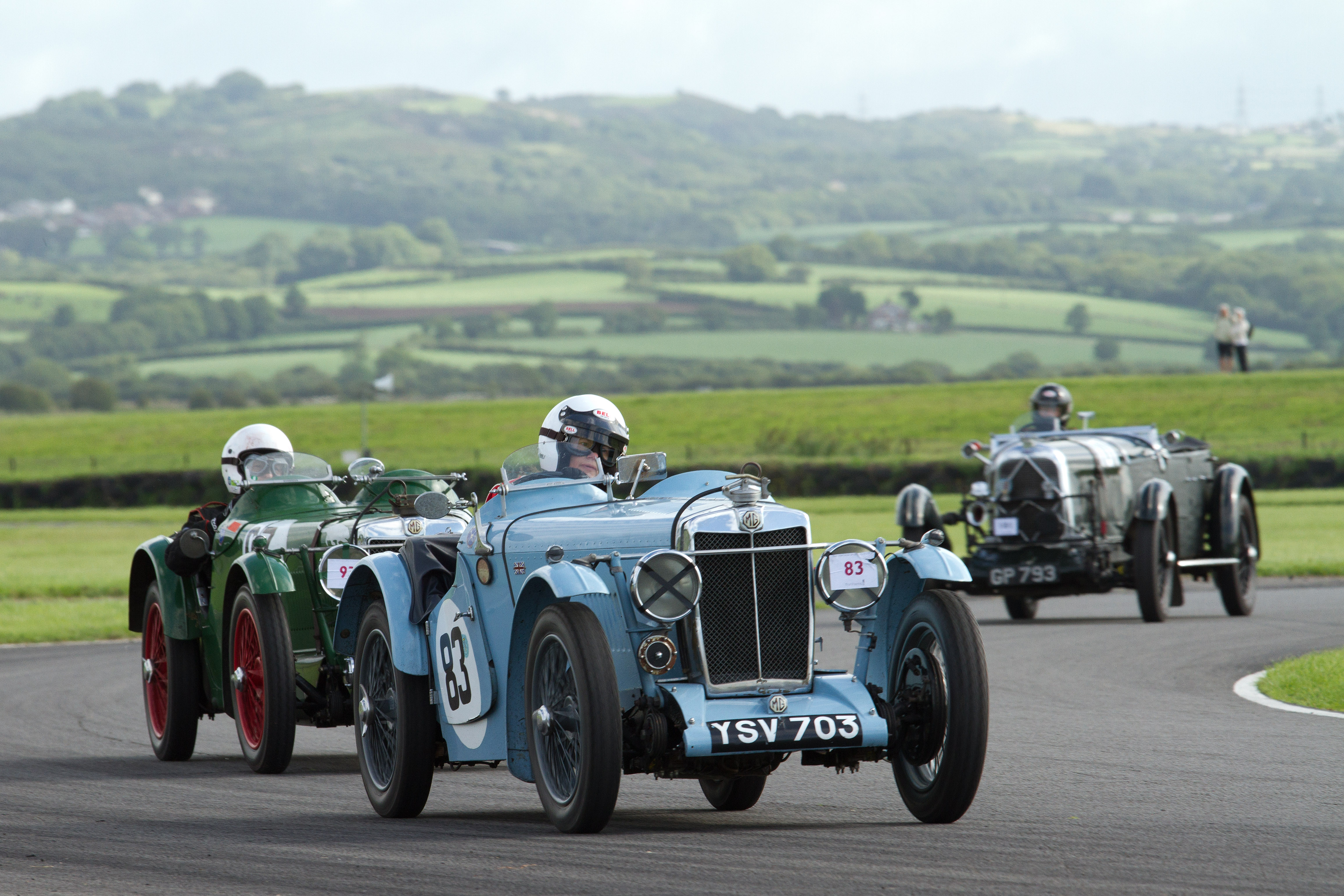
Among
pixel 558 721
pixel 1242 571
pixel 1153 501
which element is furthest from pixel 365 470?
pixel 1242 571

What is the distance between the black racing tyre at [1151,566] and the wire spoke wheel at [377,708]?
1036cm

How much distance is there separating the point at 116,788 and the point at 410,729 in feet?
6.83

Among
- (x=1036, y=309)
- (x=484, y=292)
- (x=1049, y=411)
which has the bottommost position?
(x=1049, y=411)

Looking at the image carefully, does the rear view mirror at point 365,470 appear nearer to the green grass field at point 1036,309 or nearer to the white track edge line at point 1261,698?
the white track edge line at point 1261,698

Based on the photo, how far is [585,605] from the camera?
21.6ft

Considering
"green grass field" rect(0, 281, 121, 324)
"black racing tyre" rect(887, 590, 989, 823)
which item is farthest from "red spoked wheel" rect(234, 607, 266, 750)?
"green grass field" rect(0, 281, 121, 324)

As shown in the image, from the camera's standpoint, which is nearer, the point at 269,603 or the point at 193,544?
the point at 269,603

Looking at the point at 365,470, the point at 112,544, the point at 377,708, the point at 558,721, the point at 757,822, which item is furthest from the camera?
the point at 112,544

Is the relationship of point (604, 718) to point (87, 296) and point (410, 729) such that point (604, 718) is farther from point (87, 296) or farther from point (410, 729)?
point (87, 296)

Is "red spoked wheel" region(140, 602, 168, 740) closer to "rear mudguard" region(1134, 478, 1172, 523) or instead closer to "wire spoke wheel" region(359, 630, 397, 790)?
"wire spoke wheel" region(359, 630, 397, 790)

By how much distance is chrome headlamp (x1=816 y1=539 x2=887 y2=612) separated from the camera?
268 inches

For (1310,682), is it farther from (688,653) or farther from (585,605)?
(585,605)

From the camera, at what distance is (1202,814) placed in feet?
22.9

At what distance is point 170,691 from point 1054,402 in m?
11.0
